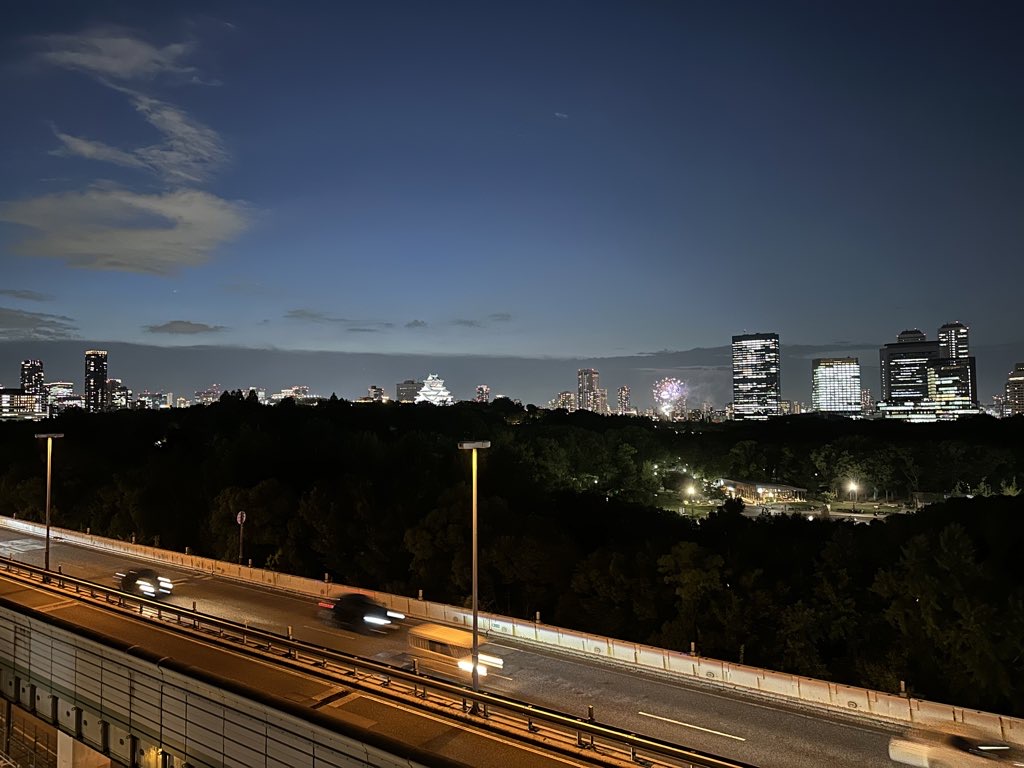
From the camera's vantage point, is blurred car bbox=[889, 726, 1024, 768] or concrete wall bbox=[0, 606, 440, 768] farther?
blurred car bbox=[889, 726, 1024, 768]

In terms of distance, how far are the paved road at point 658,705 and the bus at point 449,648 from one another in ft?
1.92

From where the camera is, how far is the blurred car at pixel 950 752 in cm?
1653

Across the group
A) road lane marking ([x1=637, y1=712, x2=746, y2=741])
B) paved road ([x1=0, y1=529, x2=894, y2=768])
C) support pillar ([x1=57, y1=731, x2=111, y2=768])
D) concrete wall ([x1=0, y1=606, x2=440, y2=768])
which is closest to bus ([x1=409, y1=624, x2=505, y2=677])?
paved road ([x1=0, y1=529, x2=894, y2=768])

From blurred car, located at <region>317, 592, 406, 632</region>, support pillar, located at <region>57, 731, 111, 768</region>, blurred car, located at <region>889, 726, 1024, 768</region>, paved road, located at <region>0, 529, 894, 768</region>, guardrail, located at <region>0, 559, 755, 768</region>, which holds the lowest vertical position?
support pillar, located at <region>57, 731, 111, 768</region>

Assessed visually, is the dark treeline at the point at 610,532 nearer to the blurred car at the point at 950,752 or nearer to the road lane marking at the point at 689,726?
the blurred car at the point at 950,752

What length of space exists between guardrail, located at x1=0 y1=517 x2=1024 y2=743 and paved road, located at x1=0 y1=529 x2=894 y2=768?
1.76 ft

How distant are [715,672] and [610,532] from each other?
27.5 metres

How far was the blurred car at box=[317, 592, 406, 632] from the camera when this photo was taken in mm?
26766

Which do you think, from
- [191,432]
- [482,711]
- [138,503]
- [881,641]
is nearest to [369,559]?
[138,503]

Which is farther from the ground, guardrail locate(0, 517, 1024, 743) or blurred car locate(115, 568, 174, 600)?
blurred car locate(115, 568, 174, 600)

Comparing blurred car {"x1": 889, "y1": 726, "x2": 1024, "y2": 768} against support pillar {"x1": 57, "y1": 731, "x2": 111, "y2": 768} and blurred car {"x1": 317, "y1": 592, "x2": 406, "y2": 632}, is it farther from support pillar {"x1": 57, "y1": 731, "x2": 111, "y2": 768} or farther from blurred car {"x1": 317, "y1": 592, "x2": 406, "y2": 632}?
support pillar {"x1": 57, "y1": 731, "x2": 111, "y2": 768}

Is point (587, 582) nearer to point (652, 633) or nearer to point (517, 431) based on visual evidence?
point (652, 633)

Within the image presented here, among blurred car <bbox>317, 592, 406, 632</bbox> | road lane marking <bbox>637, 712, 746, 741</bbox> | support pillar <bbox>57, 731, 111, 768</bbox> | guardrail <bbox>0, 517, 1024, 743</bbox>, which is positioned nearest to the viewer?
road lane marking <bbox>637, 712, 746, 741</bbox>

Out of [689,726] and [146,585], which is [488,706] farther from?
[146,585]
